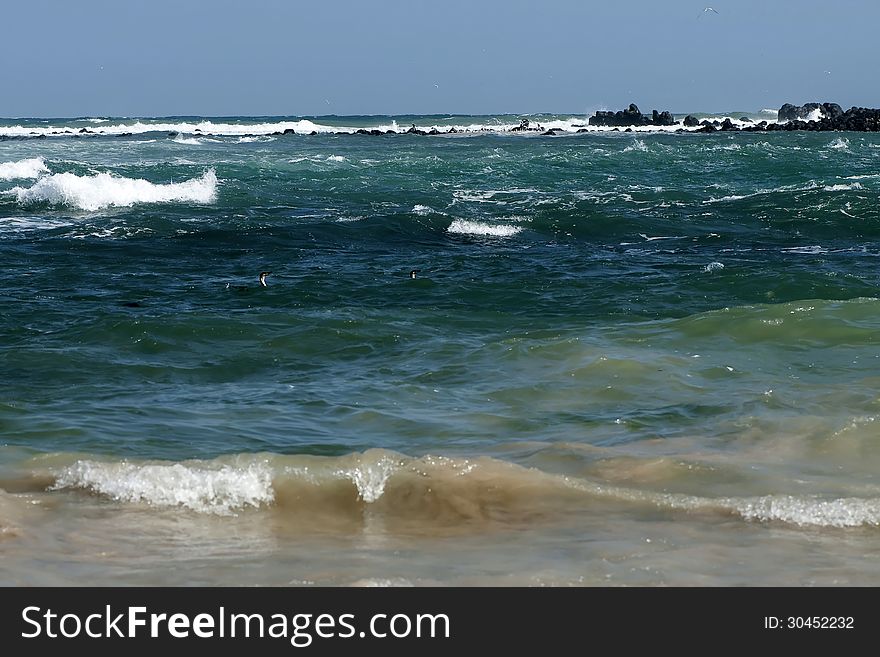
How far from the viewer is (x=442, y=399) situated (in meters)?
9.30

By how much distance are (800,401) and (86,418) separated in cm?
571

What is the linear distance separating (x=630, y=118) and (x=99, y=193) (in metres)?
69.9

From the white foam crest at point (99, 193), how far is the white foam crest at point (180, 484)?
59.3 ft

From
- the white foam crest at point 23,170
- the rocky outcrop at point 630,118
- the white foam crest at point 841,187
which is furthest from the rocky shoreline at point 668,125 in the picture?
the white foam crest at point 841,187

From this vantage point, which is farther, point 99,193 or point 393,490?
point 99,193

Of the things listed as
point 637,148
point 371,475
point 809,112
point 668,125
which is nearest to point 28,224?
point 371,475

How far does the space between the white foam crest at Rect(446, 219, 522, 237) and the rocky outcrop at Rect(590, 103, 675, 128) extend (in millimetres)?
69972

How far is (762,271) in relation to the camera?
1555 cm

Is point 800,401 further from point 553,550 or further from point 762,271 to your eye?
point 762,271

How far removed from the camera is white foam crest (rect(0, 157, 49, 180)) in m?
33.0

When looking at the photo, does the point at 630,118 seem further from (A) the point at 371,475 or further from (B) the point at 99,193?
(A) the point at 371,475

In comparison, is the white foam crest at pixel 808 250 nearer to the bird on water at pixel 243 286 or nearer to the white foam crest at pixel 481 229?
the white foam crest at pixel 481 229

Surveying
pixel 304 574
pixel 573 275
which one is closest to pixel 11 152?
pixel 573 275

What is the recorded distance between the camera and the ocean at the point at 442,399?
588cm
